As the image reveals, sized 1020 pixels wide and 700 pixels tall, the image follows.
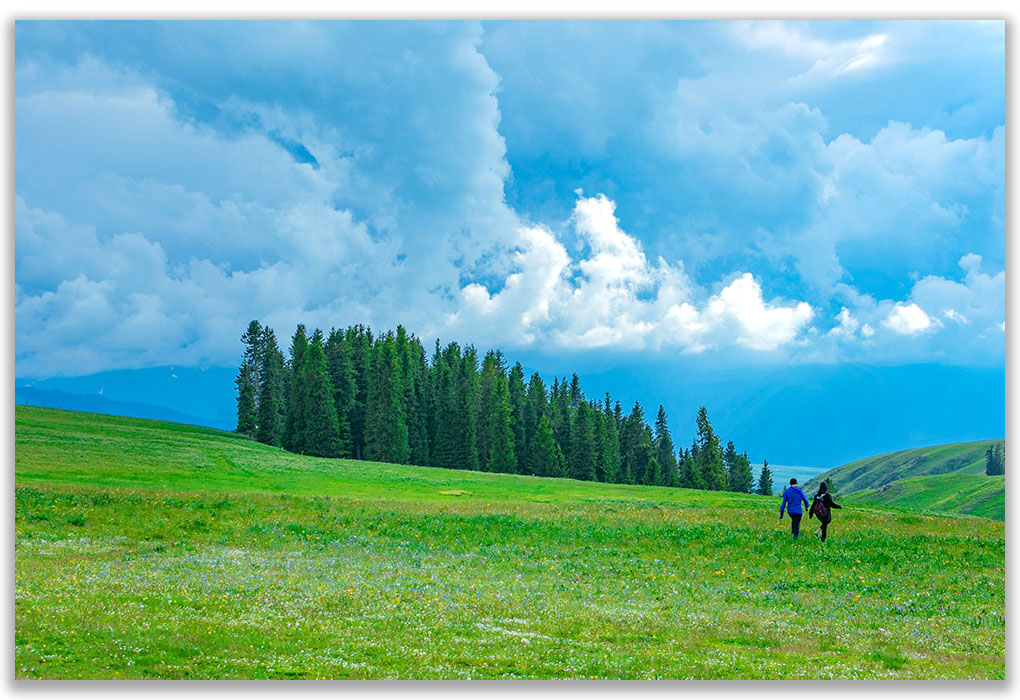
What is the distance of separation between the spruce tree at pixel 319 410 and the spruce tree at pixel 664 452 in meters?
57.9

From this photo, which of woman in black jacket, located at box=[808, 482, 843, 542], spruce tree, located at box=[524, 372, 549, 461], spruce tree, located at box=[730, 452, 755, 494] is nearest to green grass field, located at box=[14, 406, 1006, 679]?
woman in black jacket, located at box=[808, 482, 843, 542]

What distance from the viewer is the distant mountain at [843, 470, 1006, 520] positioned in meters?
130

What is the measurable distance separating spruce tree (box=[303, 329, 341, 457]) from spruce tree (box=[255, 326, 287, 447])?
1092cm

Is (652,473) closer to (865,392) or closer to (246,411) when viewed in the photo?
(865,392)

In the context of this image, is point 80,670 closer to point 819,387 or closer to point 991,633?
point 991,633

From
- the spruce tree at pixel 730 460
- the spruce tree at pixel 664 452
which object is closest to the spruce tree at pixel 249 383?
the spruce tree at pixel 664 452

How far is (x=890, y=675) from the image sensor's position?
13.2 metres

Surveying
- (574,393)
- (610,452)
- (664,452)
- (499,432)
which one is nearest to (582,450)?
(610,452)

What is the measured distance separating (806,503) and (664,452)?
100750 mm

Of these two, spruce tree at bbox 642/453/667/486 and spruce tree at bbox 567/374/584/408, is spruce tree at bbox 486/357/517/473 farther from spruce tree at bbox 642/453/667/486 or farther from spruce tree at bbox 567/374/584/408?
spruce tree at bbox 567/374/584/408

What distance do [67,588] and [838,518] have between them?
106 ft

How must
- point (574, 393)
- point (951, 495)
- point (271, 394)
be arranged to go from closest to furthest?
point (271, 394)
point (574, 393)
point (951, 495)

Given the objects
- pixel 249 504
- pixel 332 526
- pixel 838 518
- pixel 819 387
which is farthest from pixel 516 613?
pixel 819 387

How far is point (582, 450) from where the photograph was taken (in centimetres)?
10475
